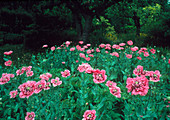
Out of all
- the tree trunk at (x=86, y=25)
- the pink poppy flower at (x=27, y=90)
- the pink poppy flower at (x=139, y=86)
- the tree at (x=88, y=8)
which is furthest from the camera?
the tree trunk at (x=86, y=25)

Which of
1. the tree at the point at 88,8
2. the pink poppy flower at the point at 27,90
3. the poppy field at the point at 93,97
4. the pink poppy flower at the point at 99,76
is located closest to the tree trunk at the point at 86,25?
the tree at the point at 88,8

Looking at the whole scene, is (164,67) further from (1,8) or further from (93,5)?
(1,8)

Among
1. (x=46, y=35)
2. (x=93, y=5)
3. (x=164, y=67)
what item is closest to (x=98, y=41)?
(x=93, y=5)

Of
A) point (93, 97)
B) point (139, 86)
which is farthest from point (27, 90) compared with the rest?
point (139, 86)

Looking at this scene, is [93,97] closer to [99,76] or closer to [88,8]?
[99,76]

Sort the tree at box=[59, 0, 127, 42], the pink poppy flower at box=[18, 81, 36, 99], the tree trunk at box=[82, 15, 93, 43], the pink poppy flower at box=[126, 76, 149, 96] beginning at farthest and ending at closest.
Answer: the tree trunk at box=[82, 15, 93, 43], the tree at box=[59, 0, 127, 42], the pink poppy flower at box=[18, 81, 36, 99], the pink poppy flower at box=[126, 76, 149, 96]

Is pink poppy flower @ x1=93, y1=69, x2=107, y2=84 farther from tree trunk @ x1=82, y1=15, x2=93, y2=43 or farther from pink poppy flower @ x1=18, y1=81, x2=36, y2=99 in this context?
tree trunk @ x1=82, y1=15, x2=93, y2=43

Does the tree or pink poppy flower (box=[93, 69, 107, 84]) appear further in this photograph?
the tree

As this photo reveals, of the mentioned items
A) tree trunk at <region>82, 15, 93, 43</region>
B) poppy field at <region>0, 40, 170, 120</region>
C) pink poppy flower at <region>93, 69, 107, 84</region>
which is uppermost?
tree trunk at <region>82, 15, 93, 43</region>

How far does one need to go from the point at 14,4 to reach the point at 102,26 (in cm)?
1006

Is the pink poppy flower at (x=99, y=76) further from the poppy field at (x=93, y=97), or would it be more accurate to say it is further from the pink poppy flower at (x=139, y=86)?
the pink poppy flower at (x=139, y=86)

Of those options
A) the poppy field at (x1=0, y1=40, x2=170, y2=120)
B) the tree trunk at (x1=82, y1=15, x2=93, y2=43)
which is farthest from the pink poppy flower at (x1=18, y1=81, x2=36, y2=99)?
the tree trunk at (x1=82, y1=15, x2=93, y2=43)

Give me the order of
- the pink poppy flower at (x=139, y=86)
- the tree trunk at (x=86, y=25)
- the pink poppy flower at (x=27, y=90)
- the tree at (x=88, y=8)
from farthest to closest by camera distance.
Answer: the tree trunk at (x=86, y=25) → the tree at (x=88, y=8) → the pink poppy flower at (x=27, y=90) → the pink poppy flower at (x=139, y=86)

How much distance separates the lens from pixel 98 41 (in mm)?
8781
